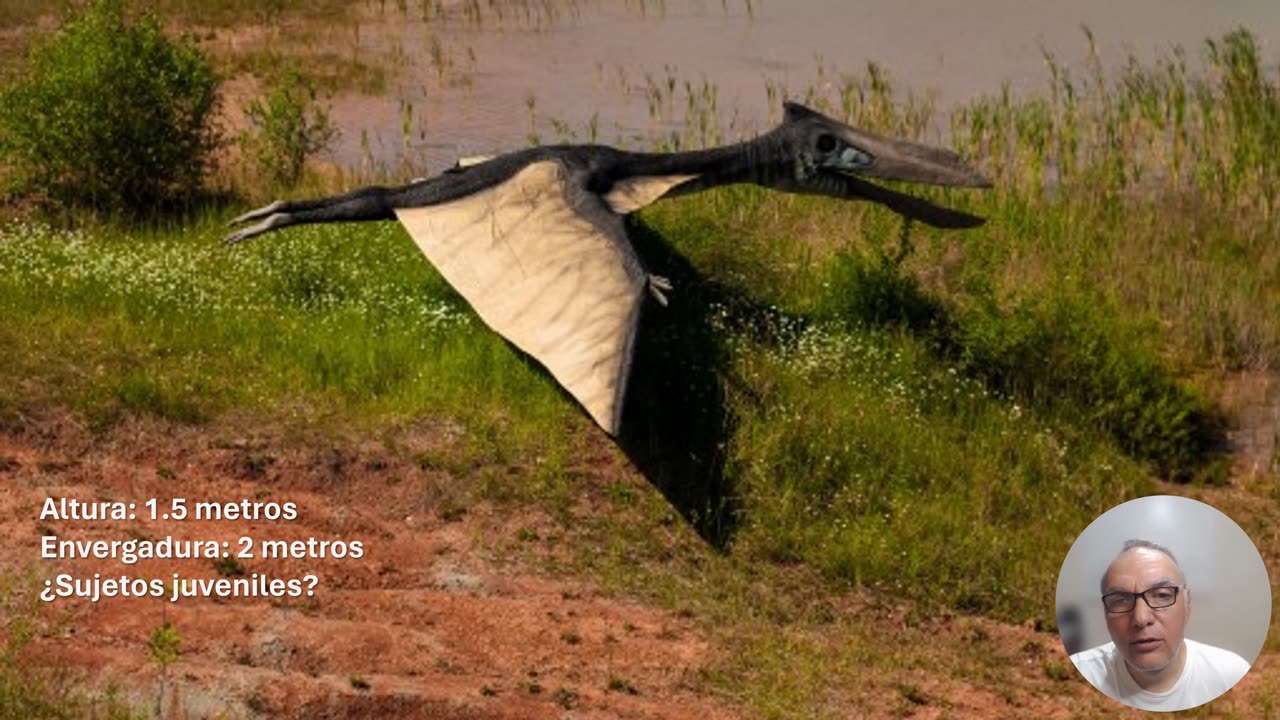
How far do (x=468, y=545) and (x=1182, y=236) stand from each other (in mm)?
6010

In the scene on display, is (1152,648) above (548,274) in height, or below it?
below

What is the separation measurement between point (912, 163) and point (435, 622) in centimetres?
400

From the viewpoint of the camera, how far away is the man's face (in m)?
6.96

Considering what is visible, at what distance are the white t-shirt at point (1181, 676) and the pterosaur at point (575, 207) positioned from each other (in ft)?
9.04

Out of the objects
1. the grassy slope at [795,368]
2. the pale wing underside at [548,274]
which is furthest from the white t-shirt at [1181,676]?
the pale wing underside at [548,274]

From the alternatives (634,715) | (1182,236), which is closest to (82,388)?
Result: (634,715)

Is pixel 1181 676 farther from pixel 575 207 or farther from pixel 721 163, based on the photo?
pixel 721 163

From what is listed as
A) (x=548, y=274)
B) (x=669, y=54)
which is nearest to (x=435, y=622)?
(x=548, y=274)

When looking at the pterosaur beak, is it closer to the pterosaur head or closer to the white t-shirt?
the pterosaur head

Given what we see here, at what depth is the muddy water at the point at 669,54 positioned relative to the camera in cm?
1650

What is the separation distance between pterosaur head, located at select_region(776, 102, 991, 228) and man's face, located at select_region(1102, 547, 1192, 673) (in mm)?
3870

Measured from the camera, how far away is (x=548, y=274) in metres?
9.84

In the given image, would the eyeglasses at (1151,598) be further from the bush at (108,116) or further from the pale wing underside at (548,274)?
the bush at (108,116)

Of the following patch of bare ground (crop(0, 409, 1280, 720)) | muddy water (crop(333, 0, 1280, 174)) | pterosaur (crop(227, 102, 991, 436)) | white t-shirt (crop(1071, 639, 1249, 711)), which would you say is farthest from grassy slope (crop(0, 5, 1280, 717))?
muddy water (crop(333, 0, 1280, 174))
